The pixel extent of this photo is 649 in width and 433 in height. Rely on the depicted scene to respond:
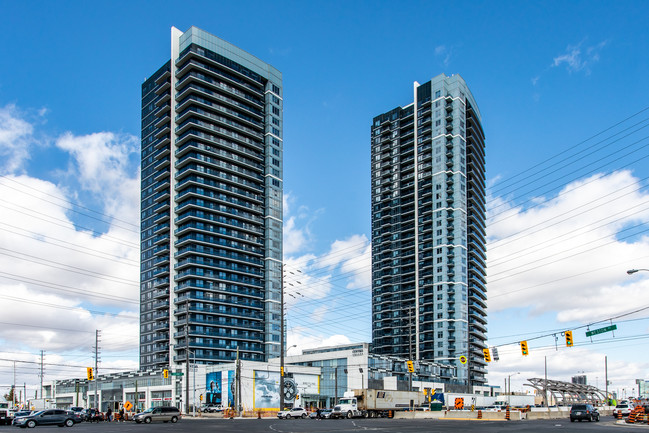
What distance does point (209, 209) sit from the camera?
495 ft

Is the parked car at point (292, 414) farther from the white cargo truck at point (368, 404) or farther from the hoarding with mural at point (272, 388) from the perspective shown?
the hoarding with mural at point (272, 388)

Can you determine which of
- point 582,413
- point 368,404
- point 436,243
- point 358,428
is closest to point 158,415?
point 368,404

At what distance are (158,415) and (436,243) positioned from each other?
428 ft

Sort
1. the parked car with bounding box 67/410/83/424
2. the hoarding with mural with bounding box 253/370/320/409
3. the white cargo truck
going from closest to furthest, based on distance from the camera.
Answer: the parked car with bounding box 67/410/83/424 → the white cargo truck → the hoarding with mural with bounding box 253/370/320/409

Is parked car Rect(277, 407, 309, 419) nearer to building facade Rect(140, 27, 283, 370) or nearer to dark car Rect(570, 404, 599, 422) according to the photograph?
dark car Rect(570, 404, 599, 422)

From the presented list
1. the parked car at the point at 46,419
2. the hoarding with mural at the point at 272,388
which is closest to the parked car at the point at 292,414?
the parked car at the point at 46,419

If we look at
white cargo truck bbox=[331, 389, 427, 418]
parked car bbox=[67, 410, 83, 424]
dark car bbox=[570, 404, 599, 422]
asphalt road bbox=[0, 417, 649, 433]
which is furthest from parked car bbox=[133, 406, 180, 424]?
dark car bbox=[570, 404, 599, 422]

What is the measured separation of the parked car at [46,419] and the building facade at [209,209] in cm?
8447

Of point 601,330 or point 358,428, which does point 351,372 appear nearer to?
point 601,330

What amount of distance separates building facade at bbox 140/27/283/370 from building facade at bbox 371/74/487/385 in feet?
150

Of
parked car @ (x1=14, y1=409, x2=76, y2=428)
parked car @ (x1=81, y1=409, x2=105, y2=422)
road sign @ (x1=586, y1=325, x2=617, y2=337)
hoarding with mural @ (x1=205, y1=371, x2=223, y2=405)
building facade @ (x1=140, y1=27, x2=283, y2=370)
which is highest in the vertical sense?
building facade @ (x1=140, y1=27, x2=283, y2=370)

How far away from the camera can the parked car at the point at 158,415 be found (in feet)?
212

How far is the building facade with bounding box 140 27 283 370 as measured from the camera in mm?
147625

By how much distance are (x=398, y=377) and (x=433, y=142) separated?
3142 inches
